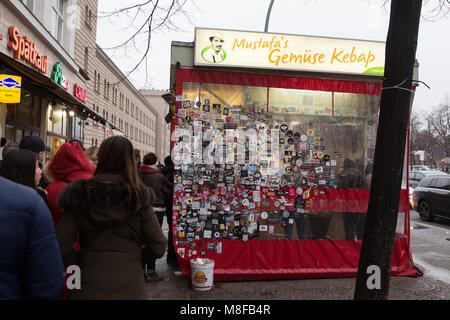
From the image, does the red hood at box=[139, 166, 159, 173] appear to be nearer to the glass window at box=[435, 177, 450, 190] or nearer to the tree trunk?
the tree trunk

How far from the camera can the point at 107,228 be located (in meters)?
2.08

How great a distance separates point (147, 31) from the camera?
4785 millimetres

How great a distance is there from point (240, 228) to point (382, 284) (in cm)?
258

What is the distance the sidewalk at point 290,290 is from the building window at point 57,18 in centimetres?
1123

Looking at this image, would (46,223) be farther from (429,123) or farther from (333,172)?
(429,123)

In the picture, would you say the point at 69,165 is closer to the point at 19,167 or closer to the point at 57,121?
the point at 19,167

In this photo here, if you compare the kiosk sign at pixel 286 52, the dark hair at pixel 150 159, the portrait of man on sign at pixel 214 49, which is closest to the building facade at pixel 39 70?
the dark hair at pixel 150 159

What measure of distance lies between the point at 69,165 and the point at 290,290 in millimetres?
3542

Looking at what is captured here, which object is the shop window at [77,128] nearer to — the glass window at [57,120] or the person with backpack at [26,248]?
the glass window at [57,120]

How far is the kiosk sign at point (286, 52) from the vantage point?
5188 mm

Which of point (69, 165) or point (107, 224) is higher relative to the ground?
point (69, 165)

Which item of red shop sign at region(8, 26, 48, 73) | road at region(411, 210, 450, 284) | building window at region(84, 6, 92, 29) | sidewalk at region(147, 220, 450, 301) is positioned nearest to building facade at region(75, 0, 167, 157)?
building window at region(84, 6, 92, 29)

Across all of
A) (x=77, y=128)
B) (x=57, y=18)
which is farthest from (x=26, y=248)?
(x=77, y=128)
